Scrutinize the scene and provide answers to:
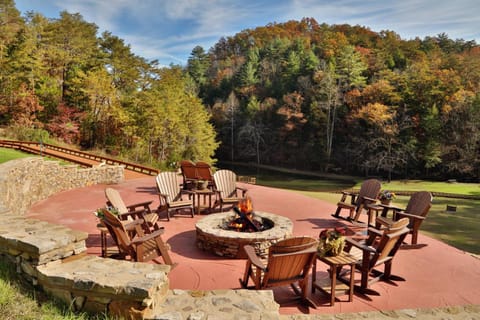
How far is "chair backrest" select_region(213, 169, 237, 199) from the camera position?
24.5 ft

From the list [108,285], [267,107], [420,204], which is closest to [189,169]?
[420,204]

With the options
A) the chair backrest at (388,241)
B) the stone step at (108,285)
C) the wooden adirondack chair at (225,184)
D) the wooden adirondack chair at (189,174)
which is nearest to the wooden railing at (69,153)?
the wooden adirondack chair at (189,174)

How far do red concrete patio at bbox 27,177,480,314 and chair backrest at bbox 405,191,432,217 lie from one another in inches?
23.0

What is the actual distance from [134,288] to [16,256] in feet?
4.89

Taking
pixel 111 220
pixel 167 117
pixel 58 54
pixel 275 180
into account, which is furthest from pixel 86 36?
pixel 111 220

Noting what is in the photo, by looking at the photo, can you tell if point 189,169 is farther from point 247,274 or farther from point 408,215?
point 408,215

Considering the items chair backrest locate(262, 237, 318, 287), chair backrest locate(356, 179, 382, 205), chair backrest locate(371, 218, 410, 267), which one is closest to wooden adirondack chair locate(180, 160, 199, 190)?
chair backrest locate(356, 179, 382, 205)

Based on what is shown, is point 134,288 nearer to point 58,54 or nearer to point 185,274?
point 185,274

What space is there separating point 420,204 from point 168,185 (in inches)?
199

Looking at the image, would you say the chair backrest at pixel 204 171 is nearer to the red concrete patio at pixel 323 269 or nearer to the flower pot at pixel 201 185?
the flower pot at pixel 201 185

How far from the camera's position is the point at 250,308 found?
8.54ft

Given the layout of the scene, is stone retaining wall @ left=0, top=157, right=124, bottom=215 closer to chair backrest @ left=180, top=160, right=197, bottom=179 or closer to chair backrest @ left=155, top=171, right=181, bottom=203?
chair backrest @ left=155, top=171, right=181, bottom=203

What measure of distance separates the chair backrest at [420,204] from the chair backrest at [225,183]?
12.4 feet

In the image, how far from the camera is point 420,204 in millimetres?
5559
